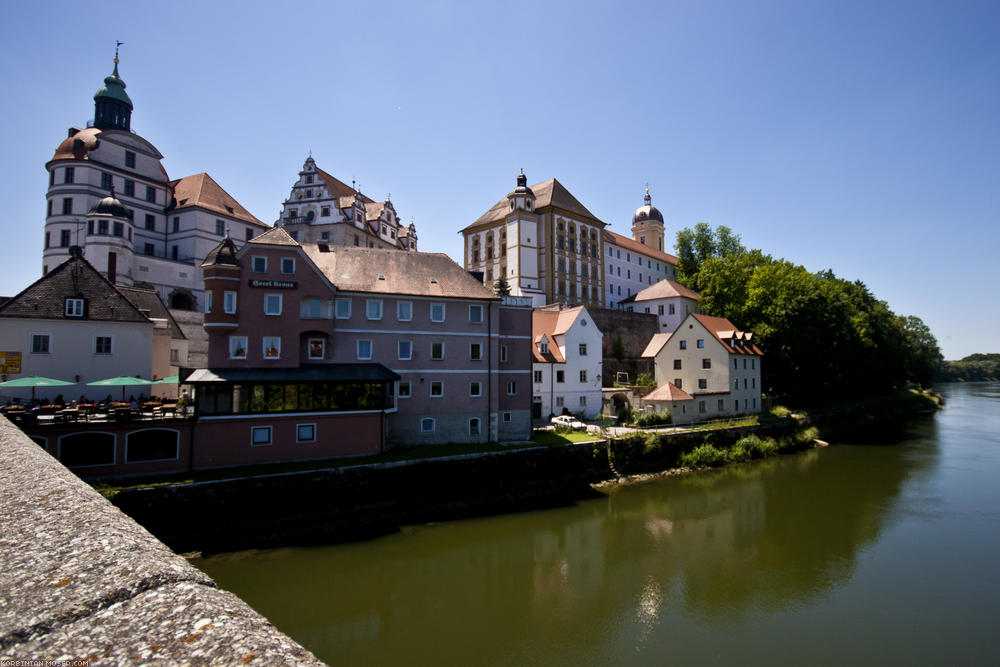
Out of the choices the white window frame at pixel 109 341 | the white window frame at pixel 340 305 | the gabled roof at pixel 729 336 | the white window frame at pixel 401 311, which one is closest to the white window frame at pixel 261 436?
the white window frame at pixel 340 305

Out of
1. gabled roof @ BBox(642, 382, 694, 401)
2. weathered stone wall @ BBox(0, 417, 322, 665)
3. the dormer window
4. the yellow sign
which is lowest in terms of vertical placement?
gabled roof @ BBox(642, 382, 694, 401)

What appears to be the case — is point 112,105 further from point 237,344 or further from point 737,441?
point 737,441

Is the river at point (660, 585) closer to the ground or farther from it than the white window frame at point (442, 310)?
closer to the ground

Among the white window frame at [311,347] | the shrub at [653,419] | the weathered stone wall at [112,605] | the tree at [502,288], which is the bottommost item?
the shrub at [653,419]

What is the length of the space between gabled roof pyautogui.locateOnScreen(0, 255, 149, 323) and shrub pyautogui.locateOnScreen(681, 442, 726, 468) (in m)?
31.7

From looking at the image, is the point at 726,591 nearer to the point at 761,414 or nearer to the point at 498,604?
the point at 498,604

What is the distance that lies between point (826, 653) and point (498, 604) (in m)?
8.29

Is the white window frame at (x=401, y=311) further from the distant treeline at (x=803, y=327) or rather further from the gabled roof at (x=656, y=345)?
the distant treeline at (x=803, y=327)

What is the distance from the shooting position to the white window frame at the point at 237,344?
76.4ft

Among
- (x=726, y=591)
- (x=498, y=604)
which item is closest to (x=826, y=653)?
(x=726, y=591)

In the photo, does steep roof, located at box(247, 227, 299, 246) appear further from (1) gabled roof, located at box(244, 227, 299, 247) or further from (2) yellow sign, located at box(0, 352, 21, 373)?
(2) yellow sign, located at box(0, 352, 21, 373)

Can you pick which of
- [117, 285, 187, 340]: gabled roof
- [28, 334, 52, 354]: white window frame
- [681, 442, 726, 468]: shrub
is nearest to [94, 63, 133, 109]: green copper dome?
[117, 285, 187, 340]: gabled roof

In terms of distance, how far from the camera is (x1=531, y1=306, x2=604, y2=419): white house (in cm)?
3728

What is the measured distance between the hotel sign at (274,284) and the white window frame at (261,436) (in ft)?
21.3
